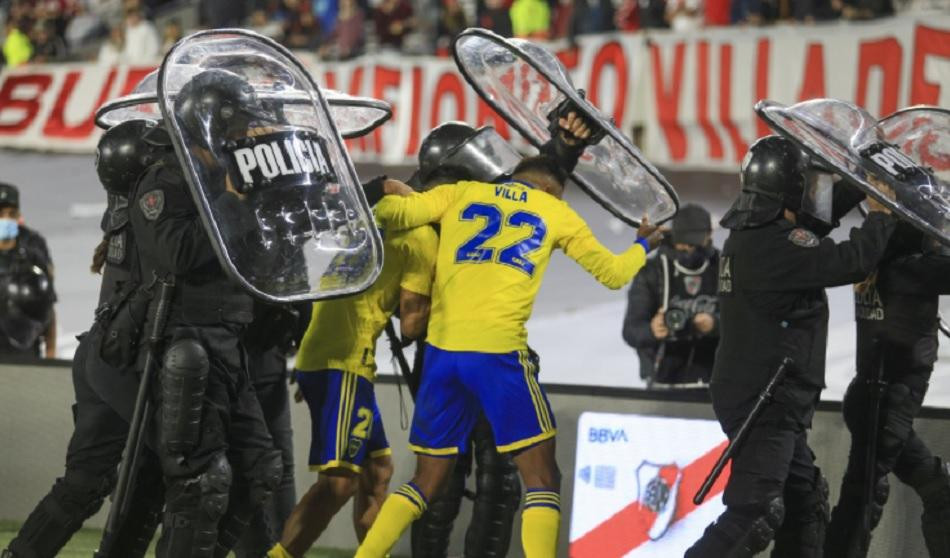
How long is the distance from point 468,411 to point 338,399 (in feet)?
1.67

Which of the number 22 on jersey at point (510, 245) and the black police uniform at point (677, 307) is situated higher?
the number 22 on jersey at point (510, 245)

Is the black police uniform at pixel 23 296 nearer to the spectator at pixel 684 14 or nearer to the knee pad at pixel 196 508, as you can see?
the knee pad at pixel 196 508

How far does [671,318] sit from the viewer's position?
780 cm

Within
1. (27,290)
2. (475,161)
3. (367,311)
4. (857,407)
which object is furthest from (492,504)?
(27,290)

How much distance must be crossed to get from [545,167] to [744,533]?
1528 mm

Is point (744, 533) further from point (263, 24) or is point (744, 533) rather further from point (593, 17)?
point (263, 24)

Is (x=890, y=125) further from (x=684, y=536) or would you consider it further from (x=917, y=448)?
(x=684, y=536)

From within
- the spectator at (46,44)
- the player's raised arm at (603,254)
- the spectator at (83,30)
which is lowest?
the spectator at (83,30)

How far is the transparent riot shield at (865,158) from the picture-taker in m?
5.45

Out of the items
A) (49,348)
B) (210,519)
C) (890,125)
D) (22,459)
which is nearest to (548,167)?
(890,125)

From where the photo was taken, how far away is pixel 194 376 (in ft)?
17.2

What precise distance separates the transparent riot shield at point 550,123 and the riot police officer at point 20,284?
3667 mm

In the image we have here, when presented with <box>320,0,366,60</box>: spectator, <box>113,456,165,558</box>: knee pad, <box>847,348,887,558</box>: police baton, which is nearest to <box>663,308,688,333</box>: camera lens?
<box>847,348,887,558</box>: police baton

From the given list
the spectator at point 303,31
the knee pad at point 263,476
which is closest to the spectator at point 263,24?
the spectator at point 303,31
